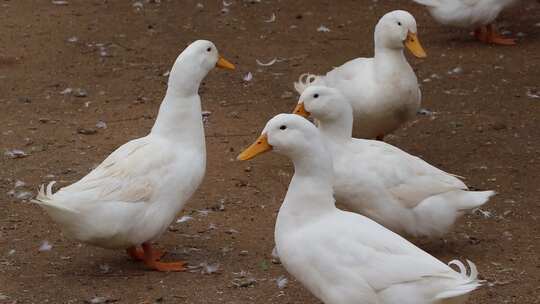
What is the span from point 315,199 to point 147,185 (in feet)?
4.01

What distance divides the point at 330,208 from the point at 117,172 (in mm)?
1411

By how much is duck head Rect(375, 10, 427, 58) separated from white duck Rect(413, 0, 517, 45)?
2.77 meters

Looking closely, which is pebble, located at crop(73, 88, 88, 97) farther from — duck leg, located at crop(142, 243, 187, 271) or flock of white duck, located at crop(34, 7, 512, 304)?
duck leg, located at crop(142, 243, 187, 271)

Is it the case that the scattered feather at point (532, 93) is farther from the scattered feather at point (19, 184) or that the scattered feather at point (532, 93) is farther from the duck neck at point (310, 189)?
the duck neck at point (310, 189)

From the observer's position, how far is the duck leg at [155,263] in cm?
A: 618

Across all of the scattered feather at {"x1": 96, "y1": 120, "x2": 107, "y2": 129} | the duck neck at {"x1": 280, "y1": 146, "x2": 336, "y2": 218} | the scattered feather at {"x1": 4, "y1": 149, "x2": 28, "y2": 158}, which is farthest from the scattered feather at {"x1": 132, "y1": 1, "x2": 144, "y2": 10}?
the duck neck at {"x1": 280, "y1": 146, "x2": 336, "y2": 218}

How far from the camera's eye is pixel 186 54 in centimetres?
632

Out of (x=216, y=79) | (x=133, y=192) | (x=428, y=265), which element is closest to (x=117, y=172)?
(x=133, y=192)

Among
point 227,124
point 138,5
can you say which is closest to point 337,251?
point 227,124

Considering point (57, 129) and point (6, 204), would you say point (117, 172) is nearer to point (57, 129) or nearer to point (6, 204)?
point (6, 204)

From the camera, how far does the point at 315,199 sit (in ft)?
16.9

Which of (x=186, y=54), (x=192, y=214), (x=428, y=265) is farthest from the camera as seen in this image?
(x=192, y=214)

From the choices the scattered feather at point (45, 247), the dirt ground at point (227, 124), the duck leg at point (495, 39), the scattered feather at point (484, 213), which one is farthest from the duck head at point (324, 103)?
the duck leg at point (495, 39)

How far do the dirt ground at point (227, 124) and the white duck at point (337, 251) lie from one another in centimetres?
90
